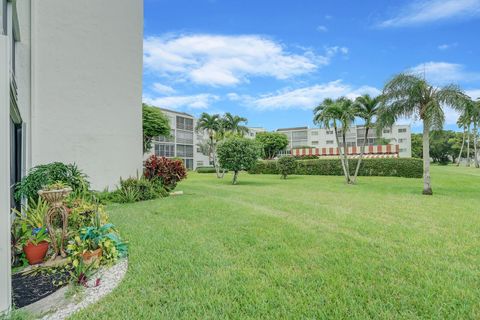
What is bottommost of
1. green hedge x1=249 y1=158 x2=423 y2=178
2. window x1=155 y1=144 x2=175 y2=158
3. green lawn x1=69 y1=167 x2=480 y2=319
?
green lawn x1=69 y1=167 x2=480 y2=319

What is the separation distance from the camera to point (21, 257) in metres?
3.95

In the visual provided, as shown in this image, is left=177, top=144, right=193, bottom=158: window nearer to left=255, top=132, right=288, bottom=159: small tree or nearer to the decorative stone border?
left=255, top=132, right=288, bottom=159: small tree

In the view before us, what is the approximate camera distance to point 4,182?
2.46 metres

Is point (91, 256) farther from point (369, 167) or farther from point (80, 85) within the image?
point (369, 167)

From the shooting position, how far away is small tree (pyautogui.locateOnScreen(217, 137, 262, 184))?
19.0 m

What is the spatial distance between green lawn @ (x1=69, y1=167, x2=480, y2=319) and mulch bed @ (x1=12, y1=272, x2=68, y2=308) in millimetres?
729

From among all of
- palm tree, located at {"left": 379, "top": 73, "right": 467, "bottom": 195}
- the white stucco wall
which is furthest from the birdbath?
palm tree, located at {"left": 379, "top": 73, "right": 467, "bottom": 195}

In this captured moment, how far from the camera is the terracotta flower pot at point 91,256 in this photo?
378 centimetres

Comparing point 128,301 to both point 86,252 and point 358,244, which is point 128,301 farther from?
point 358,244

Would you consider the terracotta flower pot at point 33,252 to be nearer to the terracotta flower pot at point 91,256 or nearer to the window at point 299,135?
the terracotta flower pot at point 91,256

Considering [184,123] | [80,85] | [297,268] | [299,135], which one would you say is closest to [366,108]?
[80,85]

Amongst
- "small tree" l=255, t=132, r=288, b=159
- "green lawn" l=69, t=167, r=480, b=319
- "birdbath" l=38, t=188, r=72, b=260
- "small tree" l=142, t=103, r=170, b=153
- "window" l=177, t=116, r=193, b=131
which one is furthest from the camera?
"window" l=177, t=116, r=193, b=131

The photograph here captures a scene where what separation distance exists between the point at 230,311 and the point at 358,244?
9.92 ft

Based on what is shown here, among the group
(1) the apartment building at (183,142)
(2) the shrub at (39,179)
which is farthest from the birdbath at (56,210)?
(1) the apartment building at (183,142)
